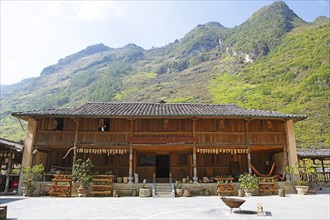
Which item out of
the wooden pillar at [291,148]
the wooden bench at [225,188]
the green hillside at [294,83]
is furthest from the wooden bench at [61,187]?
the green hillside at [294,83]

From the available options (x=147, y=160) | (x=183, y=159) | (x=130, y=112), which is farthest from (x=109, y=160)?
(x=183, y=159)

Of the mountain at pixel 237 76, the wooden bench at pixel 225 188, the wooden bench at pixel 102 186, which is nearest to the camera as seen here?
the wooden bench at pixel 102 186

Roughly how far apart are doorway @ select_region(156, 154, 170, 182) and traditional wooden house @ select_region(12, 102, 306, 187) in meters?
0.48

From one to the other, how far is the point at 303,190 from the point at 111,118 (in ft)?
46.3

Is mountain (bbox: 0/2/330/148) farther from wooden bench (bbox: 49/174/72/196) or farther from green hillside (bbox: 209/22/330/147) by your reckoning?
wooden bench (bbox: 49/174/72/196)

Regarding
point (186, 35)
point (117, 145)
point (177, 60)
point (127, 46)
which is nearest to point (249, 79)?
point (177, 60)

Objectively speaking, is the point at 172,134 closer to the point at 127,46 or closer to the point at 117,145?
the point at 117,145

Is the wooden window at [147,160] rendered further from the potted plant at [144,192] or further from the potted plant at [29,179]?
the potted plant at [29,179]

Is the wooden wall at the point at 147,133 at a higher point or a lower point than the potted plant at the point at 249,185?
higher

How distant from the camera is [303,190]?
1805 centimetres

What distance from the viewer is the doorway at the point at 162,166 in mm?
22422

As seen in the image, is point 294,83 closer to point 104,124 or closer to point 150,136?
point 150,136

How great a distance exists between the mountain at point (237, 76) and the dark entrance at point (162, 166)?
28491mm

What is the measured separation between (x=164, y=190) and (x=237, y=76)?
219 ft
